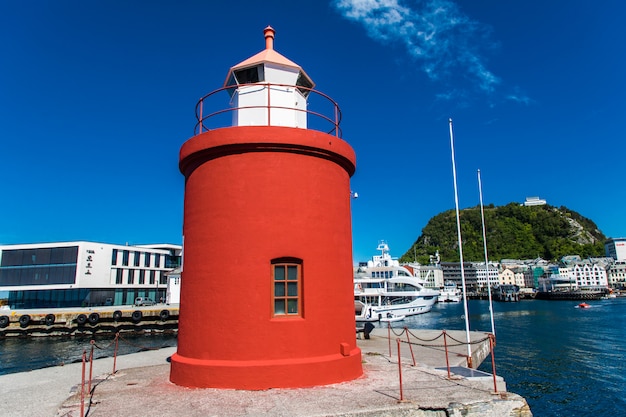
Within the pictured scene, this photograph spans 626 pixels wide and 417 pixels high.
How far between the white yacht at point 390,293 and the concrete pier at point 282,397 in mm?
35004

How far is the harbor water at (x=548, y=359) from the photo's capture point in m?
15.2

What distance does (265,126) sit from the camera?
906cm

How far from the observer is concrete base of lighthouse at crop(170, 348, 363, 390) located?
807 centimetres

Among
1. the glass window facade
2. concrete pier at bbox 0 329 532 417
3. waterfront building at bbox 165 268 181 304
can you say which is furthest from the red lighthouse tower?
the glass window facade

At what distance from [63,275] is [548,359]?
Answer: 52.3 metres

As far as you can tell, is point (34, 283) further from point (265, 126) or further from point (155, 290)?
point (265, 126)

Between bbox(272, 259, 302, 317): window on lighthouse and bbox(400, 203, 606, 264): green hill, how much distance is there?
507 feet

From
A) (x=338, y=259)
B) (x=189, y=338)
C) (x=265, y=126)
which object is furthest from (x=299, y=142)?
(x=189, y=338)

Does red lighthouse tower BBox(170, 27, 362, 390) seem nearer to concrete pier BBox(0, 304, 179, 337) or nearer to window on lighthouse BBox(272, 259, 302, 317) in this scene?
window on lighthouse BBox(272, 259, 302, 317)

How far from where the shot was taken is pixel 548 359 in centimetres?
2247

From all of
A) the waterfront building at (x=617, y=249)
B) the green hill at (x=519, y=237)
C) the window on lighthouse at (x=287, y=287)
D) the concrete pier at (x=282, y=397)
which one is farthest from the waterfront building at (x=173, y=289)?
the waterfront building at (x=617, y=249)

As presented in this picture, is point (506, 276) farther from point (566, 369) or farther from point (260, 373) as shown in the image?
point (260, 373)

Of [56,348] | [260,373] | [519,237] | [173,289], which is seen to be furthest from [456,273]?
[260,373]

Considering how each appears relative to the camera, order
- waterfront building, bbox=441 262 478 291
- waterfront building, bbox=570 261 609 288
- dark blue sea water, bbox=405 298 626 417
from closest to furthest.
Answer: dark blue sea water, bbox=405 298 626 417 < waterfront building, bbox=570 261 609 288 < waterfront building, bbox=441 262 478 291
